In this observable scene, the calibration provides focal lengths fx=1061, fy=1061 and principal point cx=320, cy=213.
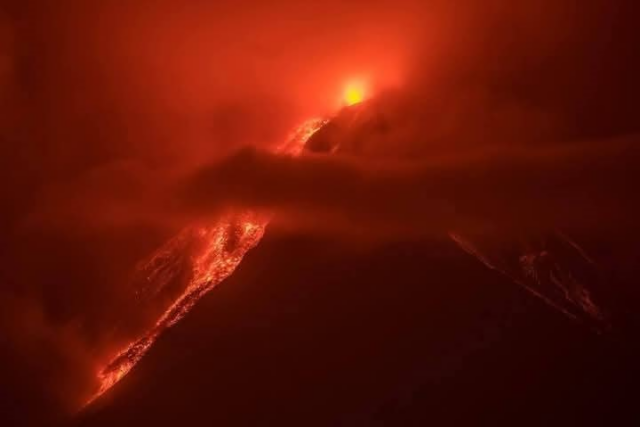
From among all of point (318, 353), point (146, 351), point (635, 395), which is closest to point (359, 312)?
point (318, 353)

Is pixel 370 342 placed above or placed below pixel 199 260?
below

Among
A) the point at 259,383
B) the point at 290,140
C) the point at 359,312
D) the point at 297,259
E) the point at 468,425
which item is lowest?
the point at 468,425

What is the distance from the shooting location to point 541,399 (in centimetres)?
4922

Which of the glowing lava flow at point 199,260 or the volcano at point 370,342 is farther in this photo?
the glowing lava flow at point 199,260

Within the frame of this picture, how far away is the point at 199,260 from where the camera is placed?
192 feet

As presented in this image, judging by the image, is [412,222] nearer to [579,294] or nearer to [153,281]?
[579,294]

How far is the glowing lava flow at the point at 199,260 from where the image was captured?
171ft

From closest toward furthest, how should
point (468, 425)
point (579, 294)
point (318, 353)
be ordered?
1. point (468, 425)
2. point (318, 353)
3. point (579, 294)

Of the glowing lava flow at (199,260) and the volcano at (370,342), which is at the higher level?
the glowing lava flow at (199,260)

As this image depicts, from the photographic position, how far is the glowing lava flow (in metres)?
52.0

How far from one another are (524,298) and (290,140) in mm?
19664

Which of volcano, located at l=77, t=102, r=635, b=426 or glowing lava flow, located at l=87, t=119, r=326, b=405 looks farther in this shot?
glowing lava flow, located at l=87, t=119, r=326, b=405

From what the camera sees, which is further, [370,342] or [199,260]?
[199,260]

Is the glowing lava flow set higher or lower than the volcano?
higher
